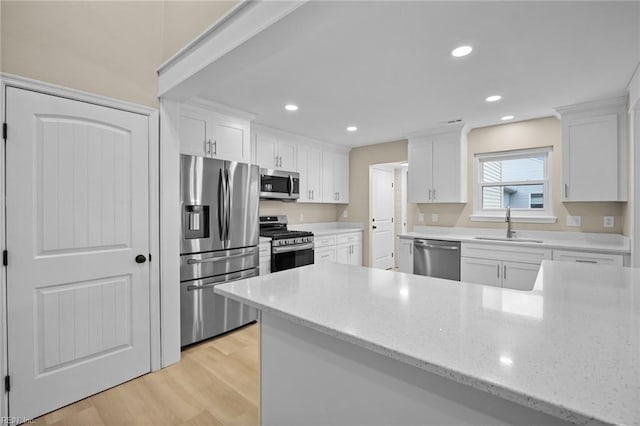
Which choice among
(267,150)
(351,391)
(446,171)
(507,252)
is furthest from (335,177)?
(351,391)

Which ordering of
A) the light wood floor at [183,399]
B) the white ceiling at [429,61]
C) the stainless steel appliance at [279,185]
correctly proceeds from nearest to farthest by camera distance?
the white ceiling at [429,61] < the light wood floor at [183,399] < the stainless steel appliance at [279,185]

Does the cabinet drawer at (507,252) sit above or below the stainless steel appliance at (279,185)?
below

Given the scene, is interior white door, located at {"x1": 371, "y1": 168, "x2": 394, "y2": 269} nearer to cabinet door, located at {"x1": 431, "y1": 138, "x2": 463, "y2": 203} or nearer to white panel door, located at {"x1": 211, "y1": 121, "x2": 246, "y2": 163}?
cabinet door, located at {"x1": 431, "y1": 138, "x2": 463, "y2": 203}

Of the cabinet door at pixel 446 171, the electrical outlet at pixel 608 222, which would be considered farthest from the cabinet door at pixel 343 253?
the electrical outlet at pixel 608 222

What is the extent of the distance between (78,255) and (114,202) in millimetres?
415

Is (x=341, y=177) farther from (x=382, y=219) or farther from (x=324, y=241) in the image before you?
(x=324, y=241)

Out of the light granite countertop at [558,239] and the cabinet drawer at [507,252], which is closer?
the light granite countertop at [558,239]

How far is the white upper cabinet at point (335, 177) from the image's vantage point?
5.29 meters

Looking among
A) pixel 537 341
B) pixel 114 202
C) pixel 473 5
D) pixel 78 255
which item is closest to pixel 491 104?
pixel 473 5

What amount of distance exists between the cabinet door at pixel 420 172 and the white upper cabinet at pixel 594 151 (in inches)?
61.8

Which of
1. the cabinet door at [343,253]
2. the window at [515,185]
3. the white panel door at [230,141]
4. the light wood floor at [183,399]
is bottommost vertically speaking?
the light wood floor at [183,399]

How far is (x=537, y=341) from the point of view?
2.64 ft

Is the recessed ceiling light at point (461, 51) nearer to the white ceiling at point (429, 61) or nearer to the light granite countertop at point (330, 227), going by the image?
the white ceiling at point (429, 61)

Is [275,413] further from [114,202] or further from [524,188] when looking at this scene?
[524,188]
